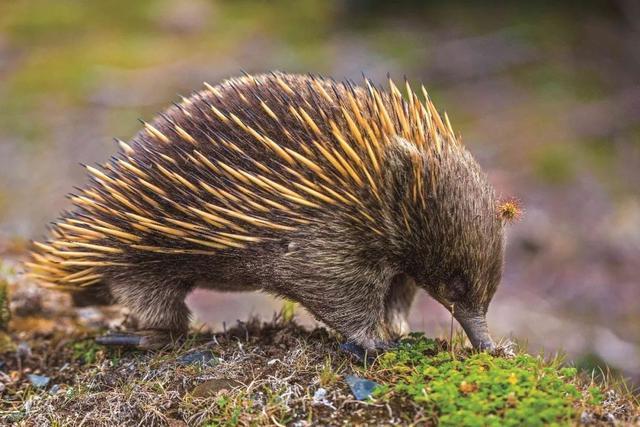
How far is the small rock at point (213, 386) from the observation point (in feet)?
13.5

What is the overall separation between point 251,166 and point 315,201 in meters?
0.40

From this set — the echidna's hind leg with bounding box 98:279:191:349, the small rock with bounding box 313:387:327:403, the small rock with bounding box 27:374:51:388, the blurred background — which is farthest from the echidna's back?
the blurred background

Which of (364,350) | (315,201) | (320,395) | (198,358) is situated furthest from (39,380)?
(315,201)

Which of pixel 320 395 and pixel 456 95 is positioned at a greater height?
pixel 456 95

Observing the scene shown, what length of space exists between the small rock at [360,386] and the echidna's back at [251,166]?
801mm

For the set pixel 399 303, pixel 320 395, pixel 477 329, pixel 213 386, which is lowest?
pixel 213 386

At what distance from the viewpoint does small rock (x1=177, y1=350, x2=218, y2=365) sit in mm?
4453

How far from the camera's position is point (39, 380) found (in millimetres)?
4891

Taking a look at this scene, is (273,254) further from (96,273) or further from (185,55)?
(185,55)

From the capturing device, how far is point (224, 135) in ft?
13.6

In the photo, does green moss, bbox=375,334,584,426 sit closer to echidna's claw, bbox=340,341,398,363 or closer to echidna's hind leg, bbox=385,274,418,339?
echidna's claw, bbox=340,341,398,363

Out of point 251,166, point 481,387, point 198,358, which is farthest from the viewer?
point 198,358

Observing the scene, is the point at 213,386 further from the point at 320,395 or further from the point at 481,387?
the point at 481,387

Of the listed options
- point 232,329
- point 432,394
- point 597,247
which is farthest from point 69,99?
point 432,394
